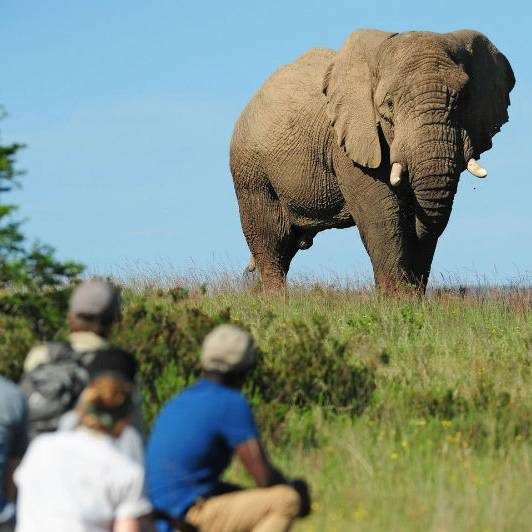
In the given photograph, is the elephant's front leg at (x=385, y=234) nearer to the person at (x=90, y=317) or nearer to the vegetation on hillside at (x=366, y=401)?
the vegetation on hillside at (x=366, y=401)

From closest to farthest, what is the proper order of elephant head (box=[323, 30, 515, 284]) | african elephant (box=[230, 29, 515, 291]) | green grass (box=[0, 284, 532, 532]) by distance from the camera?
green grass (box=[0, 284, 532, 532])
elephant head (box=[323, 30, 515, 284])
african elephant (box=[230, 29, 515, 291])

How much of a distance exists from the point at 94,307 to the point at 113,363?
2.86ft

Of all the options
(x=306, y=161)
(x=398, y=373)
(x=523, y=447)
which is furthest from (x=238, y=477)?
(x=306, y=161)

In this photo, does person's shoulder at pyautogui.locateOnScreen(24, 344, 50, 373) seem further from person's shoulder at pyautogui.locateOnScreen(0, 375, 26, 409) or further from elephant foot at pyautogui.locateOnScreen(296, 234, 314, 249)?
elephant foot at pyautogui.locateOnScreen(296, 234, 314, 249)

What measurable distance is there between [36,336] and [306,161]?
33.7ft

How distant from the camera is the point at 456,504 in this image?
750 centimetres

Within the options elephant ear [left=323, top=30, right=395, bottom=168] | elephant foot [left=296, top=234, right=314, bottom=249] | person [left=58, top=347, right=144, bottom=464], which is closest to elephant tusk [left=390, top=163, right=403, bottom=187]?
elephant ear [left=323, top=30, right=395, bottom=168]

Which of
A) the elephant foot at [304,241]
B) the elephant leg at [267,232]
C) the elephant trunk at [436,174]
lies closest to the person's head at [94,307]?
the elephant trunk at [436,174]

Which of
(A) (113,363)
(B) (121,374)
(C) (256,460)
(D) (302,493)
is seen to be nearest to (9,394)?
(A) (113,363)

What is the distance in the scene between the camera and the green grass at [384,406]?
299 inches

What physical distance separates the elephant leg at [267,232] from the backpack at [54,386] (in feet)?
47.6

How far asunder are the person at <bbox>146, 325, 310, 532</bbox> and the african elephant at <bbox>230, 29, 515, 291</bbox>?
10.1 metres

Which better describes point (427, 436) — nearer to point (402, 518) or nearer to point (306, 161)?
point (402, 518)

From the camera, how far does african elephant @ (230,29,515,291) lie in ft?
53.7
